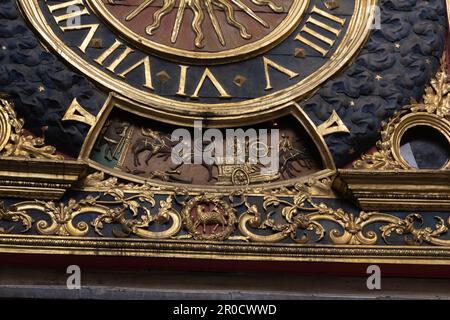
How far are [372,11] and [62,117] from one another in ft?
8.73

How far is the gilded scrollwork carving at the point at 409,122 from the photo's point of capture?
32.2ft

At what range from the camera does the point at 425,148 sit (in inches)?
394

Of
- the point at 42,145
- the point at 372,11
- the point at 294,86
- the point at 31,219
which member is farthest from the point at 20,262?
the point at 372,11

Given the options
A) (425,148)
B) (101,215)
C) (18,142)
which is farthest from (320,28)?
(18,142)

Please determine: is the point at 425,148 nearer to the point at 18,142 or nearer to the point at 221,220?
the point at 221,220

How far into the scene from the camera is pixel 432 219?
959 centimetres

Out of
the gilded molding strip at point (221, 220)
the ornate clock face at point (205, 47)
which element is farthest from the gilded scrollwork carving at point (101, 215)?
the ornate clock face at point (205, 47)

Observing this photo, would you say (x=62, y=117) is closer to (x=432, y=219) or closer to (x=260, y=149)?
(x=260, y=149)

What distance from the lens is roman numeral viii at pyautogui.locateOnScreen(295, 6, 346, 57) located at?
1029 cm

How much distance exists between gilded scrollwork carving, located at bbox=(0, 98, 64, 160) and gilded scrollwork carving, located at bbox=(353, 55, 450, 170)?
229cm

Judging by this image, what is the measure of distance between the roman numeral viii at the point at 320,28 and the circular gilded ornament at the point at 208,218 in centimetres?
160
